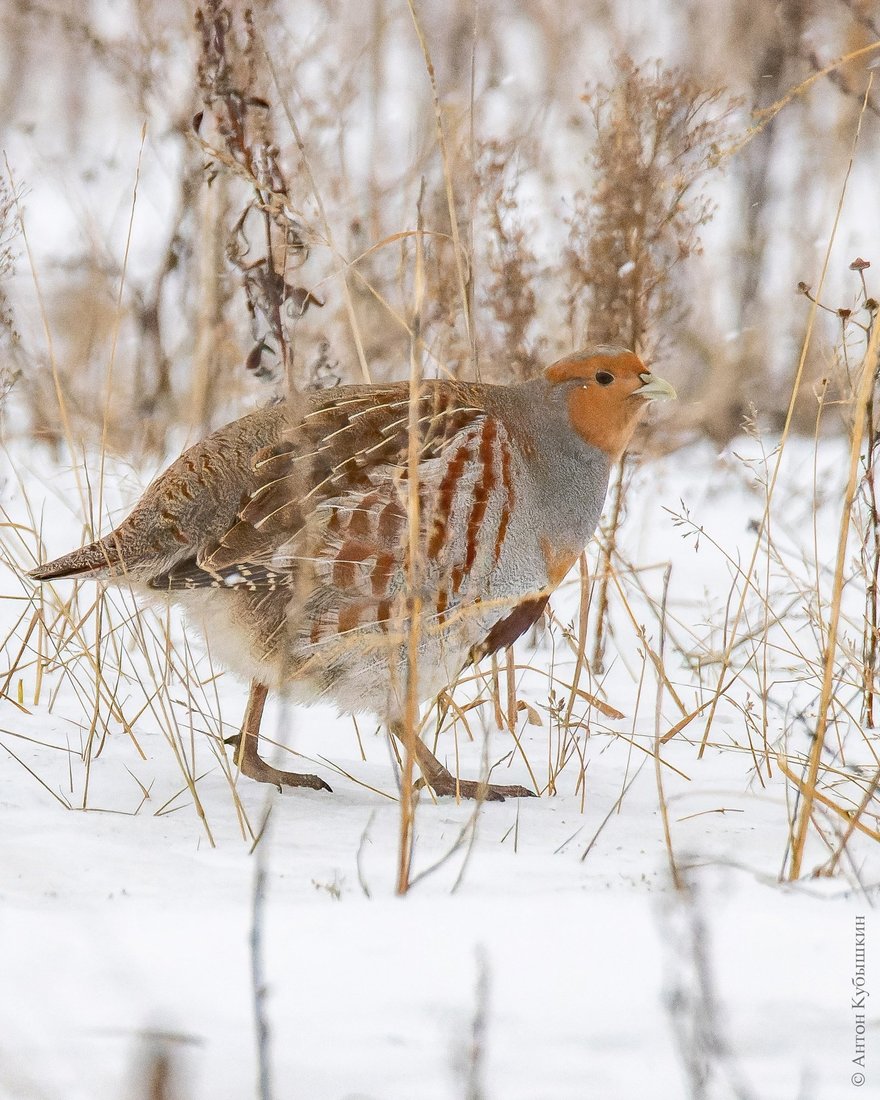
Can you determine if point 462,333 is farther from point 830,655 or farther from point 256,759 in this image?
point 830,655

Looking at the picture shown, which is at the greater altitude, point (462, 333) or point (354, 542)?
point (462, 333)

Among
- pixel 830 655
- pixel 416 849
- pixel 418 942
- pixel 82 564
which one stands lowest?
pixel 418 942

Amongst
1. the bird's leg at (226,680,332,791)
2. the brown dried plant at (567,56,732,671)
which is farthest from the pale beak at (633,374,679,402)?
the bird's leg at (226,680,332,791)

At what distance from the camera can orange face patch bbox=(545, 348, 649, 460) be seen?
8.93 feet

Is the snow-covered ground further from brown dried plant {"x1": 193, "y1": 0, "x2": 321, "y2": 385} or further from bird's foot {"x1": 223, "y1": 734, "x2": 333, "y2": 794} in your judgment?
brown dried plant {"x1": 193, "y1": 0, "x2": 321, "y2": 385}

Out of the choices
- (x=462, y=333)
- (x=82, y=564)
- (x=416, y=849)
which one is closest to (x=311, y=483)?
(x=82, y=564)

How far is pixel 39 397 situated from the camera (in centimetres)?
547

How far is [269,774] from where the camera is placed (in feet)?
8.51

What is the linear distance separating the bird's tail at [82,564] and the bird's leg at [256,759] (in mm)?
427

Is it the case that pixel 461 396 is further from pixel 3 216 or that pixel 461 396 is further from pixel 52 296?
pixel 52 296

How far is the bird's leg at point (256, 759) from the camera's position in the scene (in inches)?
100

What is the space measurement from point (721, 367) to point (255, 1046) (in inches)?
239

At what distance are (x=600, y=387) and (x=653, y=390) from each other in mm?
118

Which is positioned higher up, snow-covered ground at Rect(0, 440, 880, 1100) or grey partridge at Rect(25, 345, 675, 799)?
grey partridge at Rect(25, 345, 675, 799)
